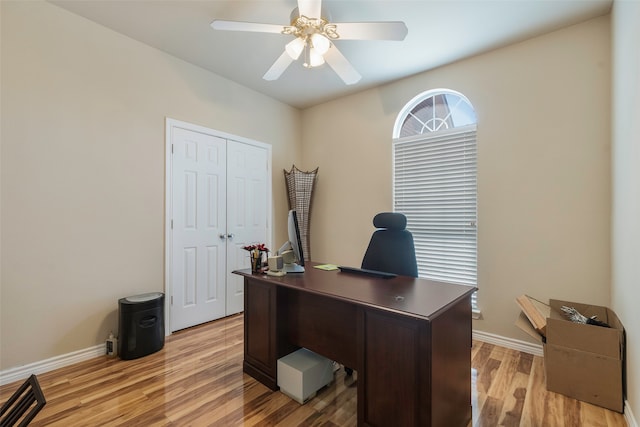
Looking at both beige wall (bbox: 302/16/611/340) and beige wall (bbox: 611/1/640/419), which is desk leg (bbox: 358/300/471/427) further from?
beige wall (bbox: 302/16/611/340)

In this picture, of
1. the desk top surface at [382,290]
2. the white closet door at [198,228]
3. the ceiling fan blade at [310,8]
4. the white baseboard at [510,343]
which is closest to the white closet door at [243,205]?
the white closet door at [198,228]

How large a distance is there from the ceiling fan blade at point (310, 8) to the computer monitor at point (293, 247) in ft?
4.32

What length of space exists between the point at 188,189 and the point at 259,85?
5.23ft

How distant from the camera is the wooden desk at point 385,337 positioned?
141 centimetres

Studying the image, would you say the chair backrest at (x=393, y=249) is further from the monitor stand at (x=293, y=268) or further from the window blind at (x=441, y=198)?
the window blind at (x=441, y=198)

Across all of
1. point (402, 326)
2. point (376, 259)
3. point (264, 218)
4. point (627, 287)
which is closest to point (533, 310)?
point (627, 287)

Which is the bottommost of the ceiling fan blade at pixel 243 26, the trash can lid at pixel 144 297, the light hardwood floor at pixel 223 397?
the light hardwood floor at pixel 223 397

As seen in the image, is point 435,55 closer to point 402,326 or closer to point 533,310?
point 533,310

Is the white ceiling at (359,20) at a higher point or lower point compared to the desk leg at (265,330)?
higher

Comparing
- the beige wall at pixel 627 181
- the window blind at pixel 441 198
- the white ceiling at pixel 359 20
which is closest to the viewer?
the beige wall at pixel 627 181

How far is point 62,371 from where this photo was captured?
2326 millimetres

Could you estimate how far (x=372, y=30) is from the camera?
6.57ft

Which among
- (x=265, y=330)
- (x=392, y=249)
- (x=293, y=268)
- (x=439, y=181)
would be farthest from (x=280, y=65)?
(x=265, y=330)

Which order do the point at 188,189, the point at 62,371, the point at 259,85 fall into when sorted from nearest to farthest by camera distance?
1. the point at 62,371
2. the point at 188,189
3. the point at 259,85
